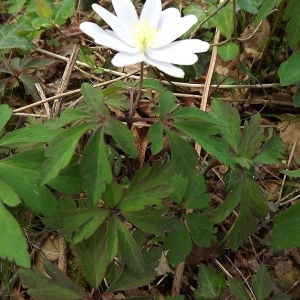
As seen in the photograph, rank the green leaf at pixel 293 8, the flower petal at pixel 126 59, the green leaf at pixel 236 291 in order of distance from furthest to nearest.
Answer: the green leaf at pixel 293 8 < the green leaf at pixel 236 291 < the flower petal at pixel 126 59

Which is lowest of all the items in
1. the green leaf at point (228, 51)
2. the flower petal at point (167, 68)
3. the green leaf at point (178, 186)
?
the green leaf at point (178, 186)

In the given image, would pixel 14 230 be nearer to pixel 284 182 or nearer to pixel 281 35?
pixel 284 182

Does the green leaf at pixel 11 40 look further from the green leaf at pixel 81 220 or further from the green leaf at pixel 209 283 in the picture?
the green leaf at pixel 209 283

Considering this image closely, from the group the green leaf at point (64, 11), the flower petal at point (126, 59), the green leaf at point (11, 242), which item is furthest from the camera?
the green leaf at point (64, 11)

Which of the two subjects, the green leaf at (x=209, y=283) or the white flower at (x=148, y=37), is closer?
the white flower at (x=148, y=37)

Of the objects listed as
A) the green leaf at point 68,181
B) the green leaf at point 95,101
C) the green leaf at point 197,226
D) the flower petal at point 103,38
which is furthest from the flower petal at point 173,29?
the green leaf at point 197,226
